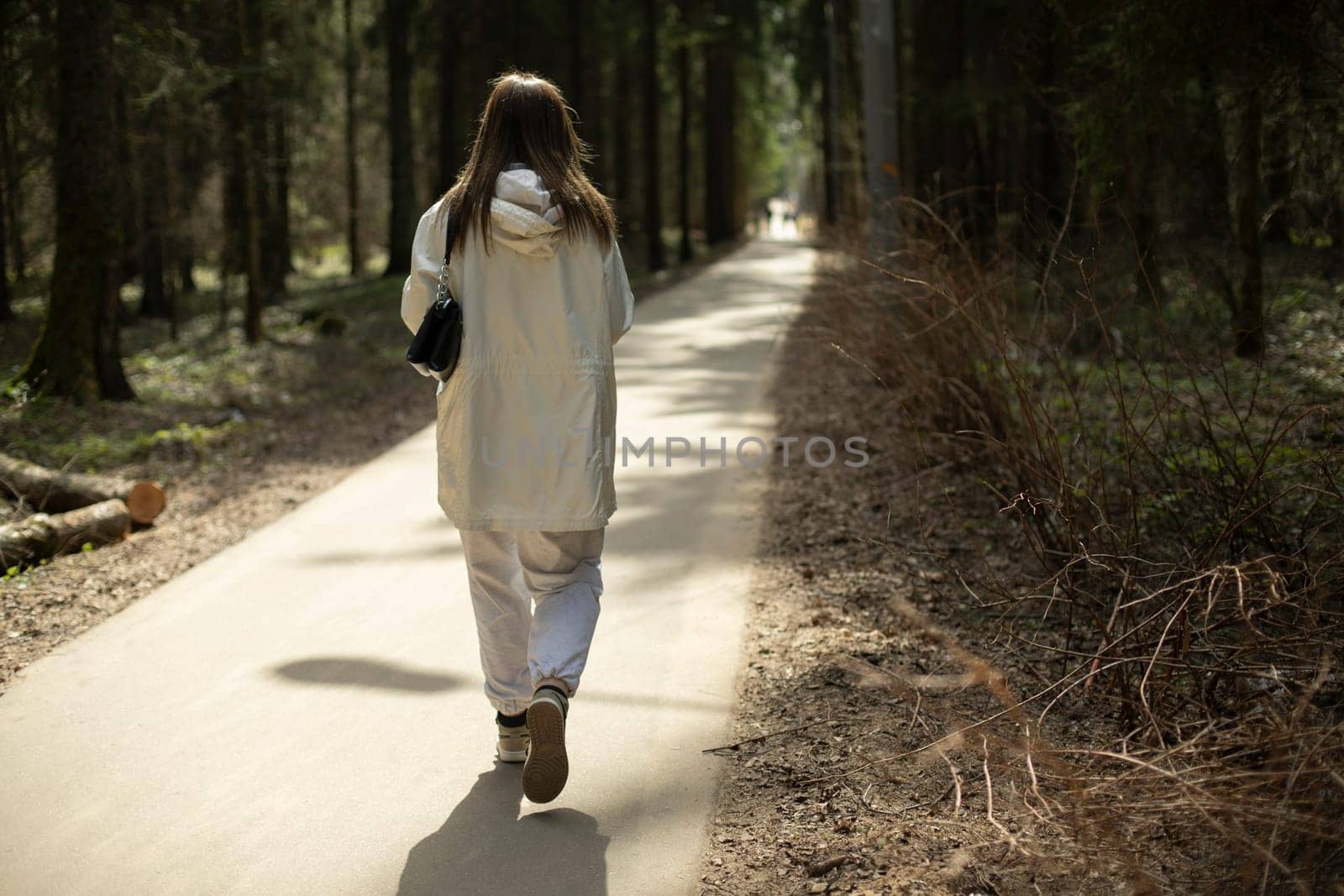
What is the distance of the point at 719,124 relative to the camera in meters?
41.8

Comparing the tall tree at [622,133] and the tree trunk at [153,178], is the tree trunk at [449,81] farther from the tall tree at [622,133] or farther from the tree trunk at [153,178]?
the tree trunk at [153,178]

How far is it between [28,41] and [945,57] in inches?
526

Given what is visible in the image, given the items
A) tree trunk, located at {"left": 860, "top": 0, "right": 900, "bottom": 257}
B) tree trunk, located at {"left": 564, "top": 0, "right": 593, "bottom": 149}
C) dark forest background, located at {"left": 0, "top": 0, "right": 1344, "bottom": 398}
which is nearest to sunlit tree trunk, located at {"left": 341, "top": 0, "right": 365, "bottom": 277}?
dark forest background, located at {"left": 0, "top": 0, "right": 1344, "bottom": 398}

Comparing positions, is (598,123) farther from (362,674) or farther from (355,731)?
(355,731)

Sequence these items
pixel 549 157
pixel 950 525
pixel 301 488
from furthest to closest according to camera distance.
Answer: pixel 301 488, pixel 950 525, pixel 549 157

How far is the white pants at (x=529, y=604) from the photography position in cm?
393

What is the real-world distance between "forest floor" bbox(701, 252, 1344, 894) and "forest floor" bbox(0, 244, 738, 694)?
330cm

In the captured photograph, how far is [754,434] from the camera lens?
32.8ft

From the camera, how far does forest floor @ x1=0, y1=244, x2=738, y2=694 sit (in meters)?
6.57

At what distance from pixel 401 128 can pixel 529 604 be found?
25611 mm

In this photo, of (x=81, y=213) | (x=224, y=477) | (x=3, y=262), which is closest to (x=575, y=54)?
(x=3, y=262)

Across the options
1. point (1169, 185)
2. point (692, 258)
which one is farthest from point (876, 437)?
point (692, 258)

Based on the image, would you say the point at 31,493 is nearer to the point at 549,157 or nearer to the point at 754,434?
the point at 754,434
